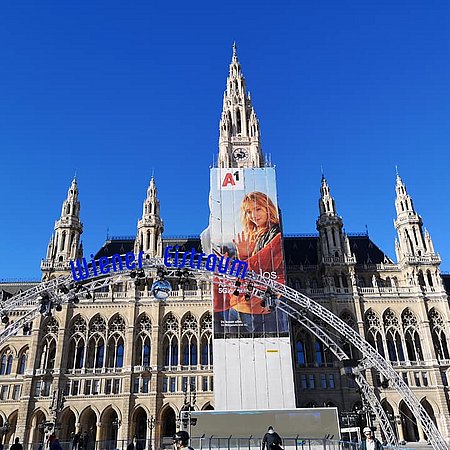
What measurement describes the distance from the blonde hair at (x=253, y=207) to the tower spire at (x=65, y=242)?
21.0 meters

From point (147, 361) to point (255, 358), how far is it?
12160 millimetres

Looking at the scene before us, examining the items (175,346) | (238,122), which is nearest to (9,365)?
(175,346)

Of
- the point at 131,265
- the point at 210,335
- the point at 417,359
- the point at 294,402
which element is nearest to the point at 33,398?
the point at 210,335

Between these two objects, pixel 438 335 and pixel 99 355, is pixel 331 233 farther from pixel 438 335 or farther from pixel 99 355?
pixel 99 355

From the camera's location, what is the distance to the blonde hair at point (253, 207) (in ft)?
155

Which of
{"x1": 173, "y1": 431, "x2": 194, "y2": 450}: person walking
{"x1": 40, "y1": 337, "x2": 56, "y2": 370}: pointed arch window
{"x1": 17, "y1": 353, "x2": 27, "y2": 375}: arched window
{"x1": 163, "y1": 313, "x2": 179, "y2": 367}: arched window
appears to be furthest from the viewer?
{"x1": 17, "y1": 353, "x2": 27, "y2": 375}: arched window

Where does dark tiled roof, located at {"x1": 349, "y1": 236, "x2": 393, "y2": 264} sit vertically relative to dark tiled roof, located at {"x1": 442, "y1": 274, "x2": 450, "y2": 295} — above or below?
above

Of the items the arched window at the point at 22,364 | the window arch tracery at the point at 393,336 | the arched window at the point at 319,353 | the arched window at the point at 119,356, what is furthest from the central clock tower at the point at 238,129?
the arched window at the point at 22,364

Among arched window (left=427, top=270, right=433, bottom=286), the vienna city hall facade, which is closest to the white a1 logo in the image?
the vienna city hall facade

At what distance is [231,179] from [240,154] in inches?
336

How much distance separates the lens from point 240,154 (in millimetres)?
57781

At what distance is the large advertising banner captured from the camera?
1711 inches

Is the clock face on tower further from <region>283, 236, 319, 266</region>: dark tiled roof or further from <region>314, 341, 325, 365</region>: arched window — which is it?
<region>314, 341, 325, 365</region>: arched window

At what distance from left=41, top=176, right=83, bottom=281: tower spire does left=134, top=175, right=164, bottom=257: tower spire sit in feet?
24.4
